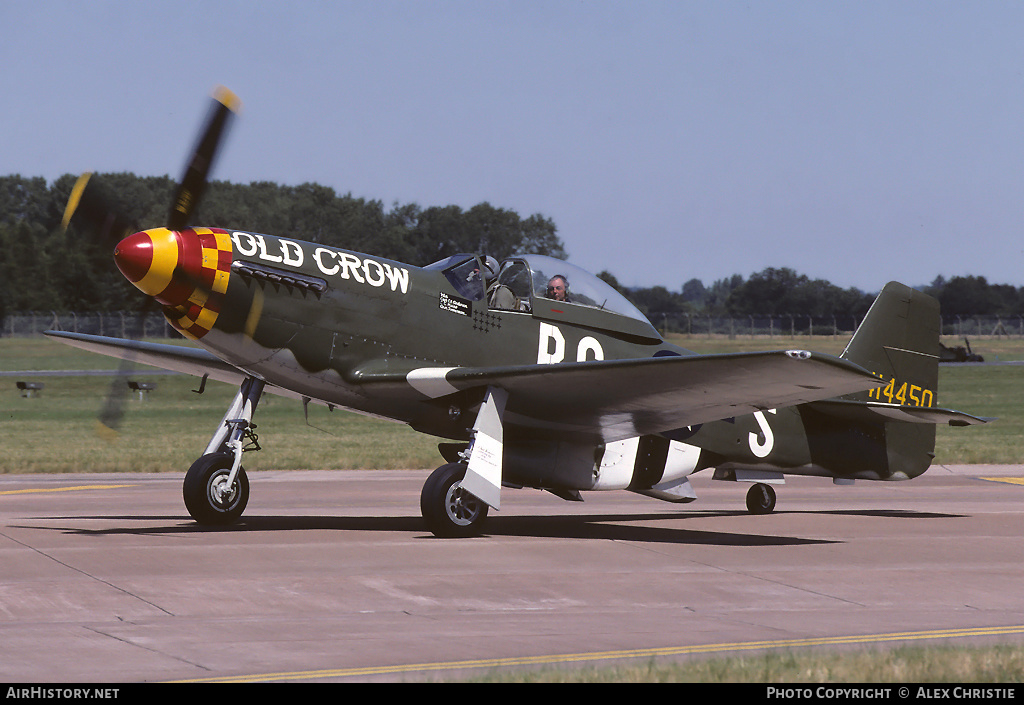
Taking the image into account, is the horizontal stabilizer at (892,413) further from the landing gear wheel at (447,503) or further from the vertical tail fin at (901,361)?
the landing gear wheel at (447,503)

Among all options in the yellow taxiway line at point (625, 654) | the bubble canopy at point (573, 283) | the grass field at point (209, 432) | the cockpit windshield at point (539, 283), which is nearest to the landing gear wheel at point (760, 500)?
the bubble canopy at point (573, 283)

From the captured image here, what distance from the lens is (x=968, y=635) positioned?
8344 mm

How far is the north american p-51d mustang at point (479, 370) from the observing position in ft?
41.8

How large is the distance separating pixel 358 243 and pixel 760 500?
60095 millimetres

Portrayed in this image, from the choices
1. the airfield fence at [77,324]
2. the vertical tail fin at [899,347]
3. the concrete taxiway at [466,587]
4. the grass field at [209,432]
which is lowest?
the grass field at [209,432]

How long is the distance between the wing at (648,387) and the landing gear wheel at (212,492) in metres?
2.04

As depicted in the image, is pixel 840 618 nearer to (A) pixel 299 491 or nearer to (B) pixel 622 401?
(B) pixel 622 401

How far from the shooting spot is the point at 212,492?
14219mm

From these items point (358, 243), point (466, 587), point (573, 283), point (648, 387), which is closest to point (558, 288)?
point (573, 283)

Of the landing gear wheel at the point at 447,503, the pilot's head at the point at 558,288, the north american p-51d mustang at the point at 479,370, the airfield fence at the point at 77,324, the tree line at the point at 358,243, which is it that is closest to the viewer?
the north american p-51d mustang at the point at 479,370

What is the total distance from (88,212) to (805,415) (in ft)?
29.9

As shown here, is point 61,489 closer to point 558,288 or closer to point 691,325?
point 558,288

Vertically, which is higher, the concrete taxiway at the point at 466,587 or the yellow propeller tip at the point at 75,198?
the yellow propeller tip at the point at 75,198

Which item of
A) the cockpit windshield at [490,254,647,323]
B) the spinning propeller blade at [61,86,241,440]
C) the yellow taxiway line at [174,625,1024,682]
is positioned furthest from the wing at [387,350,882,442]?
the yellow taxiway line at [174,625,1024,682]
